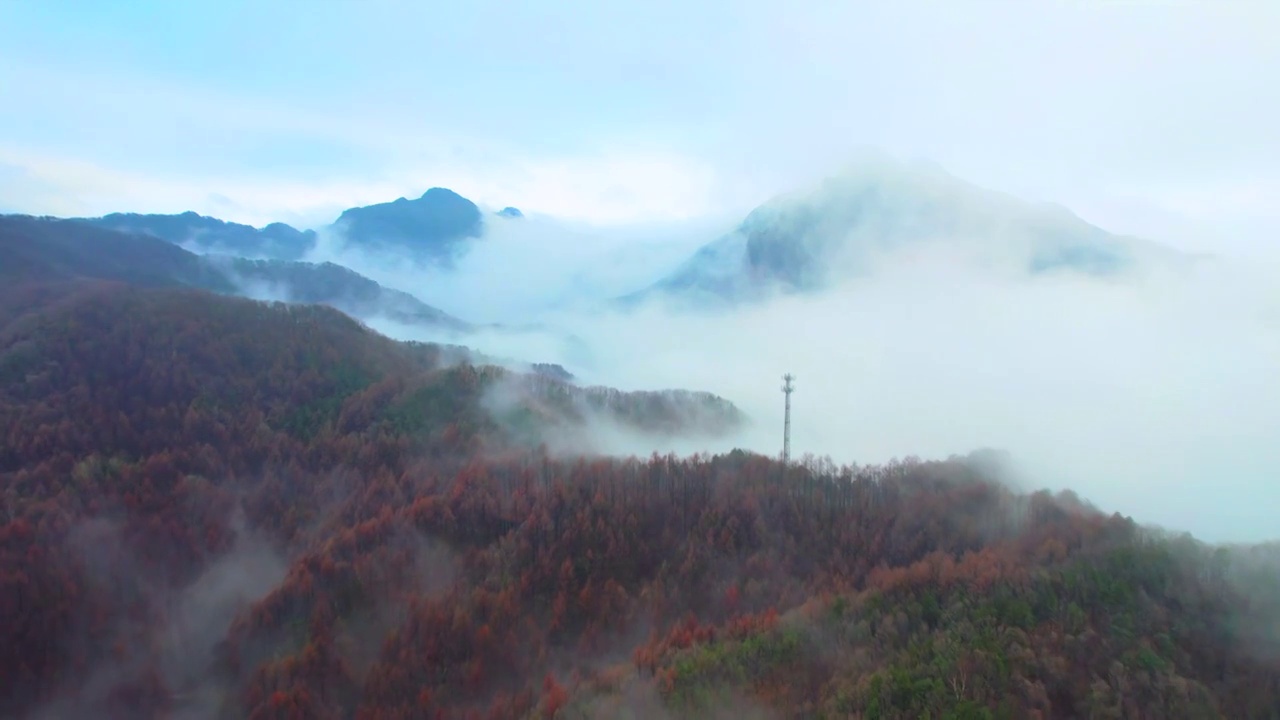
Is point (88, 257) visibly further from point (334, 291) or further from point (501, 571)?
point (501, 571)

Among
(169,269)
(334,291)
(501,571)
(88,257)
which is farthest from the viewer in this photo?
(334,291)

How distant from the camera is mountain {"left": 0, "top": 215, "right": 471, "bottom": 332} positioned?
91000mm

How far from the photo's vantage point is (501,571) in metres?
35.1

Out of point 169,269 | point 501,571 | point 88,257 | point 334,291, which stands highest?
point 88,257

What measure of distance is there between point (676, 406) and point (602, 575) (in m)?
52.1

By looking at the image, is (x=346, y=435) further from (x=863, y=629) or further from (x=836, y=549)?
(x=863, y=629)

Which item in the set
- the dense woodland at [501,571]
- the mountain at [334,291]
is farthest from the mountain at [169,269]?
the dense woodland at [501,571]

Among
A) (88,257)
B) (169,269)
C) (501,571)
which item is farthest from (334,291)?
(501,571)

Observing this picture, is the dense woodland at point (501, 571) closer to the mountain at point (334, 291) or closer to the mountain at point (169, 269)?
the mountain at point (169, 269)

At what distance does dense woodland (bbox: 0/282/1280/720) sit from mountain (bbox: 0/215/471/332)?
37371 mm

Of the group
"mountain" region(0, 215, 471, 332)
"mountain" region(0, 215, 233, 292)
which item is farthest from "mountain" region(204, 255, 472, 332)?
"mountain" region(0, 215, 233, 292)

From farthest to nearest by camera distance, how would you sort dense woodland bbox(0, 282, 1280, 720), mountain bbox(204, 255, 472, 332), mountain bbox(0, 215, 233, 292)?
mountain bbox(204, 255, 472, 332), mountain bbox(0, 215, 233, 292), dense woodland bbox(0, 282, 1280, 720)

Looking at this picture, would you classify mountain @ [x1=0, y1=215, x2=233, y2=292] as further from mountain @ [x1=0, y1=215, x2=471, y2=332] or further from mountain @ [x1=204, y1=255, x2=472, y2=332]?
mountain @ [x1=204, y1=255, x2=472, y2=332]

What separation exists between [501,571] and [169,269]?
351 ft
